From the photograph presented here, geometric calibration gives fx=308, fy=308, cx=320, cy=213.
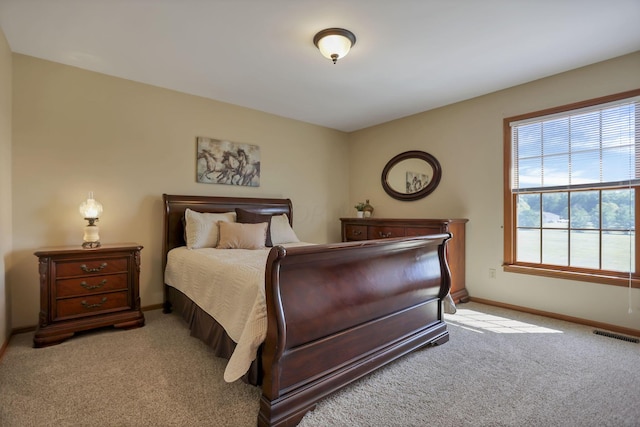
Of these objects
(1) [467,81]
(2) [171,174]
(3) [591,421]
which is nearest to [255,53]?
(2) [171,174]

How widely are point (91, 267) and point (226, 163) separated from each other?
1.86 metres

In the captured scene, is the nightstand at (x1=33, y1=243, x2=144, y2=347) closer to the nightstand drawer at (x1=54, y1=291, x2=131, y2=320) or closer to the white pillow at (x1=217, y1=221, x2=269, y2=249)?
the nightstand drawer at (x1=54, y1=291, x2=131, y2=320)

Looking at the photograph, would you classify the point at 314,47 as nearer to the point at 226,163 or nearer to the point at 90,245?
the point at 226,163

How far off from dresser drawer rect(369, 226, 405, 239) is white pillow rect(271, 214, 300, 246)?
112 centimetres

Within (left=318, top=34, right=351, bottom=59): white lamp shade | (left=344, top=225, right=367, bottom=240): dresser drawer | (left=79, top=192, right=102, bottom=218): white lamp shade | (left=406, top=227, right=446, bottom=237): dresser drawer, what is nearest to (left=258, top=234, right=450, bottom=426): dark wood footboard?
(left=406, top=227, right=446, bottom=237): dresser drawer

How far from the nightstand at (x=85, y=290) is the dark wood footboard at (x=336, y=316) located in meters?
1.98

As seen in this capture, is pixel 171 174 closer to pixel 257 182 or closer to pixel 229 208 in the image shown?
pixel 229 208

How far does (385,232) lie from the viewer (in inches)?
162

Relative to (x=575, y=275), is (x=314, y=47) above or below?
above

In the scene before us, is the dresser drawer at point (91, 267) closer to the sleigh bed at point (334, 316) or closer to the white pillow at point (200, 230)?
the white pillow at point (200, 230)

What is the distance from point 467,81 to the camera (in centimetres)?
331

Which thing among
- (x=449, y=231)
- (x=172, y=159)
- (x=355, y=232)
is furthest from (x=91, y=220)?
(x=449, y=231)

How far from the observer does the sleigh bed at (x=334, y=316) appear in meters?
1.55

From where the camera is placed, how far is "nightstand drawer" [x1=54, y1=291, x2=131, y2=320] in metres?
2.58
